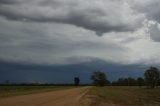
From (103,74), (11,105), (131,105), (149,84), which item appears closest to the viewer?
(11,105)

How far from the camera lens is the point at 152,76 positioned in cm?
15600

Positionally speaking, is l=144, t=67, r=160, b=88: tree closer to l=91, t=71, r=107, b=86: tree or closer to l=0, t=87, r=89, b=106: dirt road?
l=91, t=71, r=107, b=86: tree

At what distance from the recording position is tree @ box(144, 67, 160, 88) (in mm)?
155250

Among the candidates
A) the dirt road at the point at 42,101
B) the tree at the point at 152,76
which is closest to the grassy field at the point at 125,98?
the dirt road at the point at 42,101

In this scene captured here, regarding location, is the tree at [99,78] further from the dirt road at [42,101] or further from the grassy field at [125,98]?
the dirt road at [42,101]

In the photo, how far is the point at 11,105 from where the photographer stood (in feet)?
97.1

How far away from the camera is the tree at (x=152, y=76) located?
509ft

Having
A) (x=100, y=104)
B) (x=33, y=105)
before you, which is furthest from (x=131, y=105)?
(x=33, y=105)

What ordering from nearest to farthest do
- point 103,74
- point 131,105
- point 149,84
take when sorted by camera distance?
point 131,105 < point 149,84 < point 103,74

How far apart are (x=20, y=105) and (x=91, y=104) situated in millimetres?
6980

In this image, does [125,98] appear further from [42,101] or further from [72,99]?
[42,101]

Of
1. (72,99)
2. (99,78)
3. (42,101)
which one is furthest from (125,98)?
(99,78)

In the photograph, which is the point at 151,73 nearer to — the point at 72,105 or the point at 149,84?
the point at 149,84

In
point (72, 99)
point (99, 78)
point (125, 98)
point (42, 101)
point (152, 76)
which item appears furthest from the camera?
point (99, 78)
